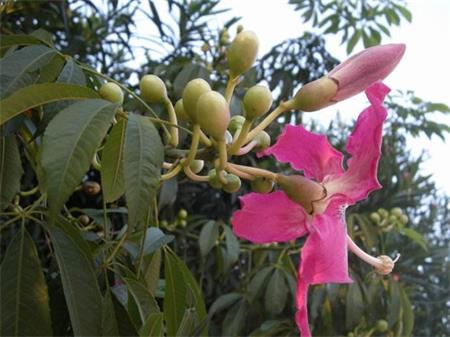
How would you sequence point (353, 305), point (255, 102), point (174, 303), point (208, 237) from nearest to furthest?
point (255, 102) → point (174, 303) → point (208, 237) → point (353, 305)

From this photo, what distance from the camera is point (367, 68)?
494mm

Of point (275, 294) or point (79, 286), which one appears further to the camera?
point (275, 294)

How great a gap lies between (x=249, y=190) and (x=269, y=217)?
111cm

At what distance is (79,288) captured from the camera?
0.51 metres

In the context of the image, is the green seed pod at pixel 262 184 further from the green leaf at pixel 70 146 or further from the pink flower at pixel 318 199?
the green leaf at pixel 70 146

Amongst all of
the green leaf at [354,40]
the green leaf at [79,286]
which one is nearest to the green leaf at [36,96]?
the green leaf at [79,286]

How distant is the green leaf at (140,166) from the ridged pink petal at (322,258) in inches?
5.8

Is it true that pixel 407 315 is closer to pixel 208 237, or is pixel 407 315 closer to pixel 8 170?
pixel 208 237

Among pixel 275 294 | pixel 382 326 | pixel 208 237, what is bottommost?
pixel 382 326

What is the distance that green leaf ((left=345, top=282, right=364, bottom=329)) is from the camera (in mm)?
1455

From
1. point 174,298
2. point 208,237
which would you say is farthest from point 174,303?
point 208,237

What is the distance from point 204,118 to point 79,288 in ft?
0.61

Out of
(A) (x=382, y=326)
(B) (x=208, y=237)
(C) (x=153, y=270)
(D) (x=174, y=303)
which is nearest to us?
(D) (x=174, y=303)

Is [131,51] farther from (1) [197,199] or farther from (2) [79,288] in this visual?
(2) [79,288]
